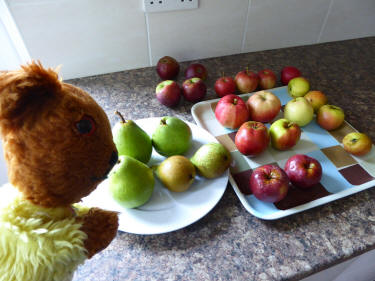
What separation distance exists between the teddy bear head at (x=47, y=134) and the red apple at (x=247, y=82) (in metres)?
0.60

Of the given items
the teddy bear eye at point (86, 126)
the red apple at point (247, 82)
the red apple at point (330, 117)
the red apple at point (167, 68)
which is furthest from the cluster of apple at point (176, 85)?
the teddy bear eye at point (86, 126)

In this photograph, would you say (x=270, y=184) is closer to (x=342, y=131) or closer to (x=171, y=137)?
(x=171, y=137)

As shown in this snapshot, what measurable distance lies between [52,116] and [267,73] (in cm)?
74

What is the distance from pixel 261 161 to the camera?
64cm

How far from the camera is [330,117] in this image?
0.70m

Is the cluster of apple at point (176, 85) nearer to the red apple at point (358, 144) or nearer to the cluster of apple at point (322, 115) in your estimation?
the cluster of apple at point (322, 115)

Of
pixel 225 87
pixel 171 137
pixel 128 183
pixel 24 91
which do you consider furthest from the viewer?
pixel 225 87

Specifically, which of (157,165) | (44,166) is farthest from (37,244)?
(157,165)

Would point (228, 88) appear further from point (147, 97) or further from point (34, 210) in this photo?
point (34, 210)

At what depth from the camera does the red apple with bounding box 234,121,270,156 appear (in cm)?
61

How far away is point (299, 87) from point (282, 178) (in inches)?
16.2

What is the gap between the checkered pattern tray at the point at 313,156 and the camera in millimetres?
536

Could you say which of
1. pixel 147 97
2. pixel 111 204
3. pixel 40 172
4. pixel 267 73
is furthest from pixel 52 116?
pixel 267 73

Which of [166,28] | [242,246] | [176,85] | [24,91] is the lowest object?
[242,246]
